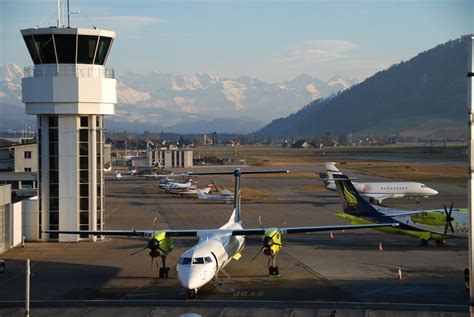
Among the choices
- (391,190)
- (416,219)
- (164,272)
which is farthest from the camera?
(391,190)

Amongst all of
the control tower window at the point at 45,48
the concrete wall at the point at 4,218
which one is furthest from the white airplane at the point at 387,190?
the concrete wall at the point at 4,218

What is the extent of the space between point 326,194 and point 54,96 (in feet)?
156

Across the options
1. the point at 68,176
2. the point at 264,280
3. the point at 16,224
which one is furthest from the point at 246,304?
the point at 16,224

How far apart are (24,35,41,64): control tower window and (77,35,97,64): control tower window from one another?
298 cm

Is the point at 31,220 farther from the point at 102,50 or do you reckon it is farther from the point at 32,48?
Answer: the point at 102,50

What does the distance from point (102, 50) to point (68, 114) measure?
5189 mm

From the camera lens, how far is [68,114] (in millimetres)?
48188

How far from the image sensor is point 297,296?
3142cm

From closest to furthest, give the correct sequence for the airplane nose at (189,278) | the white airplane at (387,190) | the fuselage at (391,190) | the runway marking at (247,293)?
the airplane nose at (189,278), the runway marking at (247,293), the white airplane at (387,190), the fuselage at (391,190)

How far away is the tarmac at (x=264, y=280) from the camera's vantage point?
2908 centimetres

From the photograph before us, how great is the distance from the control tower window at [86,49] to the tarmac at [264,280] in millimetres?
12874

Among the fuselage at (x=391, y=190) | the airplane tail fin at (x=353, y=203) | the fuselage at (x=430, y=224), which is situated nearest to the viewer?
the fuselage at (x=430, y=224)

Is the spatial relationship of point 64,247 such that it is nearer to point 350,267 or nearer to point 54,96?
point 54,96

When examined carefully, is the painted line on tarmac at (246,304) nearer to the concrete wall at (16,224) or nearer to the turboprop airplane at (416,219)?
the turboprop airplane at (416,219)
